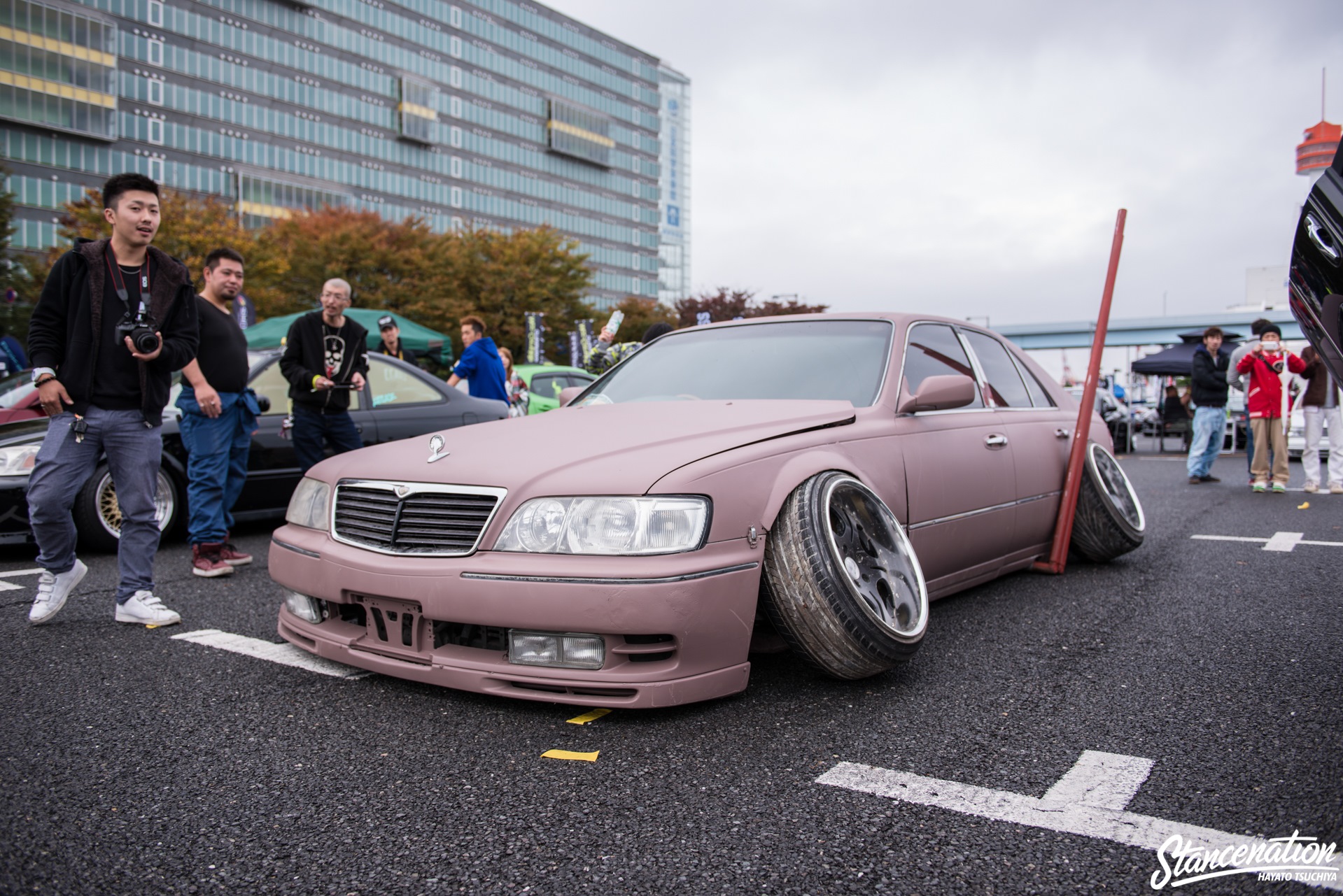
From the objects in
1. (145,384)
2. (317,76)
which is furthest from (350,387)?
(317,76)

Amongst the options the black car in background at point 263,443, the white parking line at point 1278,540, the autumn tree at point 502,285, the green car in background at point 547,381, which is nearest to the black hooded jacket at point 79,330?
the black car in background at point 263,443

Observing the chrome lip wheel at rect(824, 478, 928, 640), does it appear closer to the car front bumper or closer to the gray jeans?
the car front bumper

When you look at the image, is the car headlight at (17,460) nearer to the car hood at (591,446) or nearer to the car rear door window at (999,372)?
the car hood at (591,446)

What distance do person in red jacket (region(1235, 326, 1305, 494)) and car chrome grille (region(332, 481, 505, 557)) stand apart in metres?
9.51

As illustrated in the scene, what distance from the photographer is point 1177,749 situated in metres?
2.27

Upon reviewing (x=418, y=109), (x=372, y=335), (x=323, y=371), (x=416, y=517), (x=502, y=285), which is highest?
(x=418, y=109)

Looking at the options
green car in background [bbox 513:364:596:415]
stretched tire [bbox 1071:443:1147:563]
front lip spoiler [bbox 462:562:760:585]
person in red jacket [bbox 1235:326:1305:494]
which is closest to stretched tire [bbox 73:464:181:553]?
front lip spoiler [bbox 462:562:760:585]

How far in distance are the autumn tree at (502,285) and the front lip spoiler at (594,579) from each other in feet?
110

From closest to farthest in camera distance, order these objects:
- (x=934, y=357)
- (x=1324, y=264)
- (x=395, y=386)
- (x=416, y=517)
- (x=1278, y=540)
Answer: (x=1324, y=264), (x=416, y=517), (x=934, y=357), (x=1278, y=540), (x=395, y=386)

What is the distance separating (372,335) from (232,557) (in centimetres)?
1251

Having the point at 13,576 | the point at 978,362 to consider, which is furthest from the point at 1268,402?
the point at 13,576

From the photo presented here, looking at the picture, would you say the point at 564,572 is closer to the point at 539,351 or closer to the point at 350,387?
the point at 350,387

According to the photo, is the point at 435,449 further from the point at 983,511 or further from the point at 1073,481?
the point at 1073,481

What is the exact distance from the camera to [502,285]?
1484 inches
